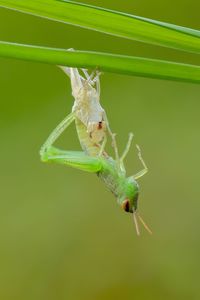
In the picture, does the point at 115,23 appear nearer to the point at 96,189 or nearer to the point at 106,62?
the point at 106,62

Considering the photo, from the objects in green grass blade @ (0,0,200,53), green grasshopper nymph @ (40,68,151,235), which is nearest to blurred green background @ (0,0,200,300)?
green grasshopper nymph @ (40,68,151,235)

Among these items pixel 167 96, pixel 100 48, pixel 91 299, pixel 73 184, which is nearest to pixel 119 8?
pixel 100 48

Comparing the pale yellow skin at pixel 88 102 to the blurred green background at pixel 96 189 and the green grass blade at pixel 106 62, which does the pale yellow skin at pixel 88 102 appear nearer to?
the green grass blade at pixel 106 62

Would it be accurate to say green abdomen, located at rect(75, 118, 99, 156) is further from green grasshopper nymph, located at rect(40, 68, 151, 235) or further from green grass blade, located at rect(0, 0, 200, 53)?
green grass blade, located at rect(0, 0, 200, 53)

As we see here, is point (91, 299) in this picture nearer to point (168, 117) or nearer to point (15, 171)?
point (15, 171)

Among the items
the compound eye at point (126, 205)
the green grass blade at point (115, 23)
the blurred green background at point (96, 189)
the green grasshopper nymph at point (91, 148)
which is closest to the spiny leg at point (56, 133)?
the green grasshopper nymph at point (91, 148)

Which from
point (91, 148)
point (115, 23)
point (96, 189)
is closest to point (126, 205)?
point (91, 148)
